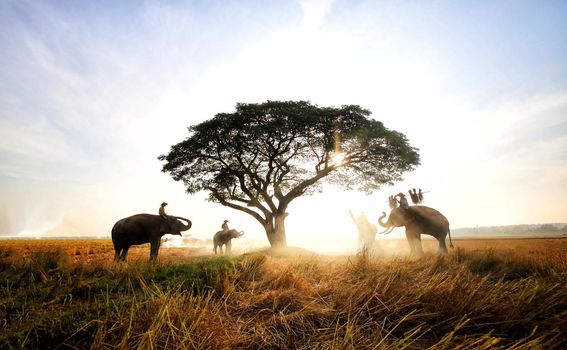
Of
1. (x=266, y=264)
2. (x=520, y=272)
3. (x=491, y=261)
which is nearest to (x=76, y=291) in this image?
(x=266, y=264)

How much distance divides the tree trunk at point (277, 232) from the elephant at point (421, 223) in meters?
8.77

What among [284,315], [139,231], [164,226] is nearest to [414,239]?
[284,315]

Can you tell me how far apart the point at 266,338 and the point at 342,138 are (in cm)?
1535

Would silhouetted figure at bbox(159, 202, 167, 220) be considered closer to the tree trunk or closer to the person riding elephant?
the person riding elephant

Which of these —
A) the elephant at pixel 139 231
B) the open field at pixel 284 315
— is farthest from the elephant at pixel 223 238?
the open field at pixel 284 315

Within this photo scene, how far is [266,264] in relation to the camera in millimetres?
4383

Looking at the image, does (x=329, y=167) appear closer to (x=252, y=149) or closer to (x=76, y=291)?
(x=252, y=149)

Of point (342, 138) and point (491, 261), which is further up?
point (342, 138)

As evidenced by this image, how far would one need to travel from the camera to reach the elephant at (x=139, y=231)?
413 inches

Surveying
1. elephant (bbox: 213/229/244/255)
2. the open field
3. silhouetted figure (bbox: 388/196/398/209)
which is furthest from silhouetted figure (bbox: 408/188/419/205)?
elephant (bbox: 213/229/244/255)

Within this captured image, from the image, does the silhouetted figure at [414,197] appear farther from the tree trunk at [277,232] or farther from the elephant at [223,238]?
the elephant at [223,238]

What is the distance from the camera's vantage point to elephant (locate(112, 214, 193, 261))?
10.5 m

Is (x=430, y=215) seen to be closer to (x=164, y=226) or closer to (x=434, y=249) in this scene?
(x=434, y=249)

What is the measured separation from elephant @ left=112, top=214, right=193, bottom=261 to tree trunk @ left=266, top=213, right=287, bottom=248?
7597 mm
